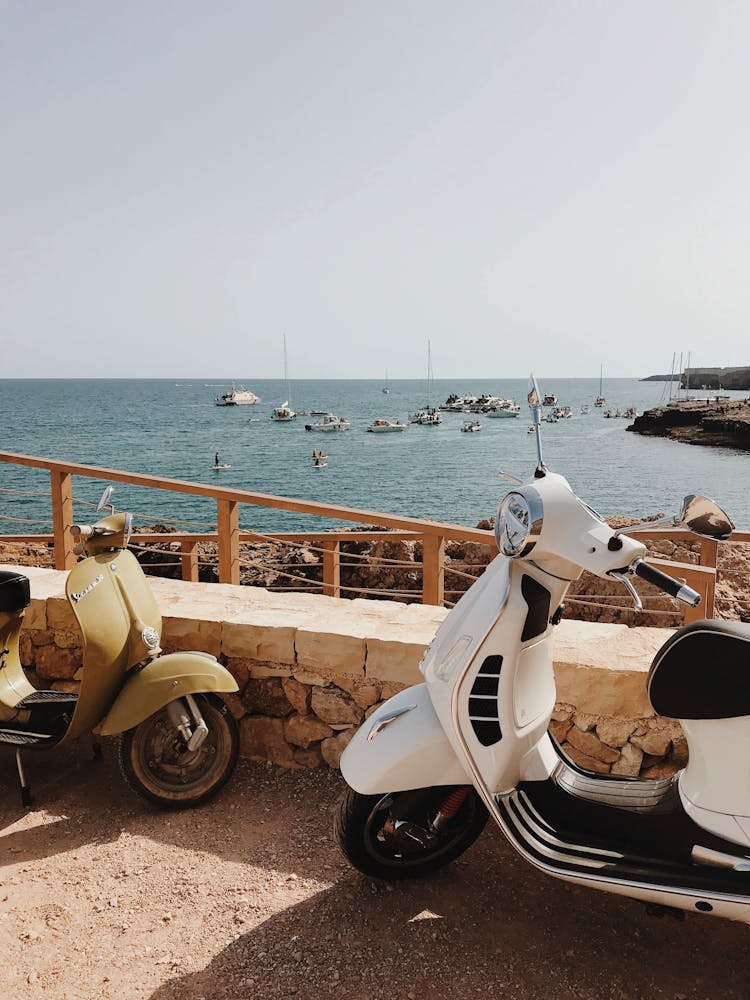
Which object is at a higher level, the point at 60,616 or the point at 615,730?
the point at 60,616

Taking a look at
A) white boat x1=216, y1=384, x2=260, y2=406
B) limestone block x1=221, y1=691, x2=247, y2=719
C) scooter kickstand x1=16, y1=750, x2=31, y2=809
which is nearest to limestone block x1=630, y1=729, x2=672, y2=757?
limestone block x1=221, y1=691, x2=247, y2=719

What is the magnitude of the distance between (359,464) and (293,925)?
1794 inches

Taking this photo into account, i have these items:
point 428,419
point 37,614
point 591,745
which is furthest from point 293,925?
point 428,419

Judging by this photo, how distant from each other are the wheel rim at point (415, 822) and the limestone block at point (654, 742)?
0.71 metres

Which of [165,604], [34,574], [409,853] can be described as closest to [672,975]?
[409,853]

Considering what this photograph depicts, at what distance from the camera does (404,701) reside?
2.20 m

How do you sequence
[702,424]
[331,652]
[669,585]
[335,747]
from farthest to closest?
[702,424] → [335,747] → [331,652] → [669,585]

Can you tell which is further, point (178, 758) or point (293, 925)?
point (178, 758)

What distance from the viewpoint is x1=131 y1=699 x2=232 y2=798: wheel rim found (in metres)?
2.79

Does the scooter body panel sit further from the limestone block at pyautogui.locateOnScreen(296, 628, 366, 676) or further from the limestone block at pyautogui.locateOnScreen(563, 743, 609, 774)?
the limestone block at pyautogui.locateOnScreen(563, 743, 609, 774)

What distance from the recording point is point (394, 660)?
9.34ft

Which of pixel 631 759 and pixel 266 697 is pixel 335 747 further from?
pixel 631 759

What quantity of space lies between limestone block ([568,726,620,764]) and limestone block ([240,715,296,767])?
1.16 meters

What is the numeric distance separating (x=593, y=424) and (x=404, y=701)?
79.2 meters
